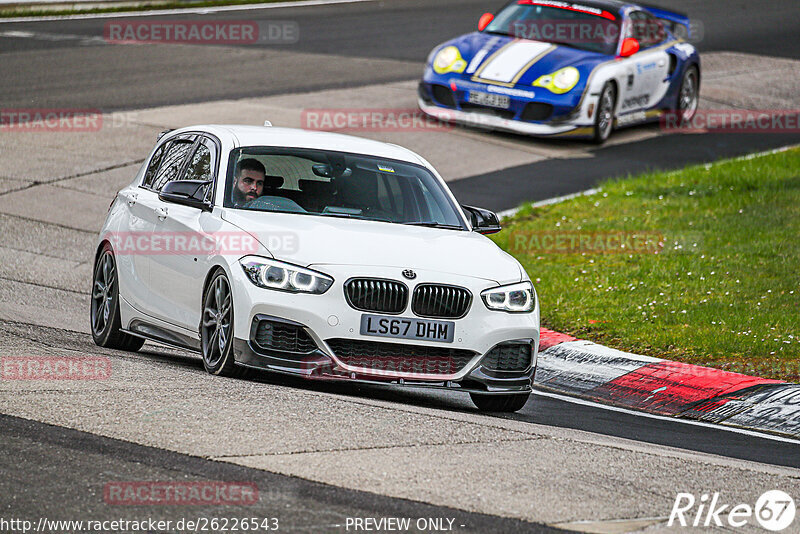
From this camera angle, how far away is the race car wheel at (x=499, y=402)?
828 cm

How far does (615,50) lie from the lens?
62.3 feet

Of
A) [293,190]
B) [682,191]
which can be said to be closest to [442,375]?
[293,190]

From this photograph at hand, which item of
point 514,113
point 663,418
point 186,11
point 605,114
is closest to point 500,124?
point 514,113

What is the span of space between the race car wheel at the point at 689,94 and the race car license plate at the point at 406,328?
44.7 ft

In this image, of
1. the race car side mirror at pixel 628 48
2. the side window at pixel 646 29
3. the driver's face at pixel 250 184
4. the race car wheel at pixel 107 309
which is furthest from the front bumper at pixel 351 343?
the side window at pixel 646 29

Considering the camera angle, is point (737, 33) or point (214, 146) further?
point (737, 33)

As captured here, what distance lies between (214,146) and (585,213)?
640cm

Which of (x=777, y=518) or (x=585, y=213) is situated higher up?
(x=777, y=518)

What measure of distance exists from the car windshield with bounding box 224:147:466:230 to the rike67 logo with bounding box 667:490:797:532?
332 cm

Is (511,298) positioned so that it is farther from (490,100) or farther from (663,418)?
(490,100)

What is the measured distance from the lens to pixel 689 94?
20.8 meters

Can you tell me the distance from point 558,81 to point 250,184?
10121 millimetres

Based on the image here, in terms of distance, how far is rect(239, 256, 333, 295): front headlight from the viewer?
755cm

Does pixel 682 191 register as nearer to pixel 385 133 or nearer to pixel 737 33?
pixel 385 133
